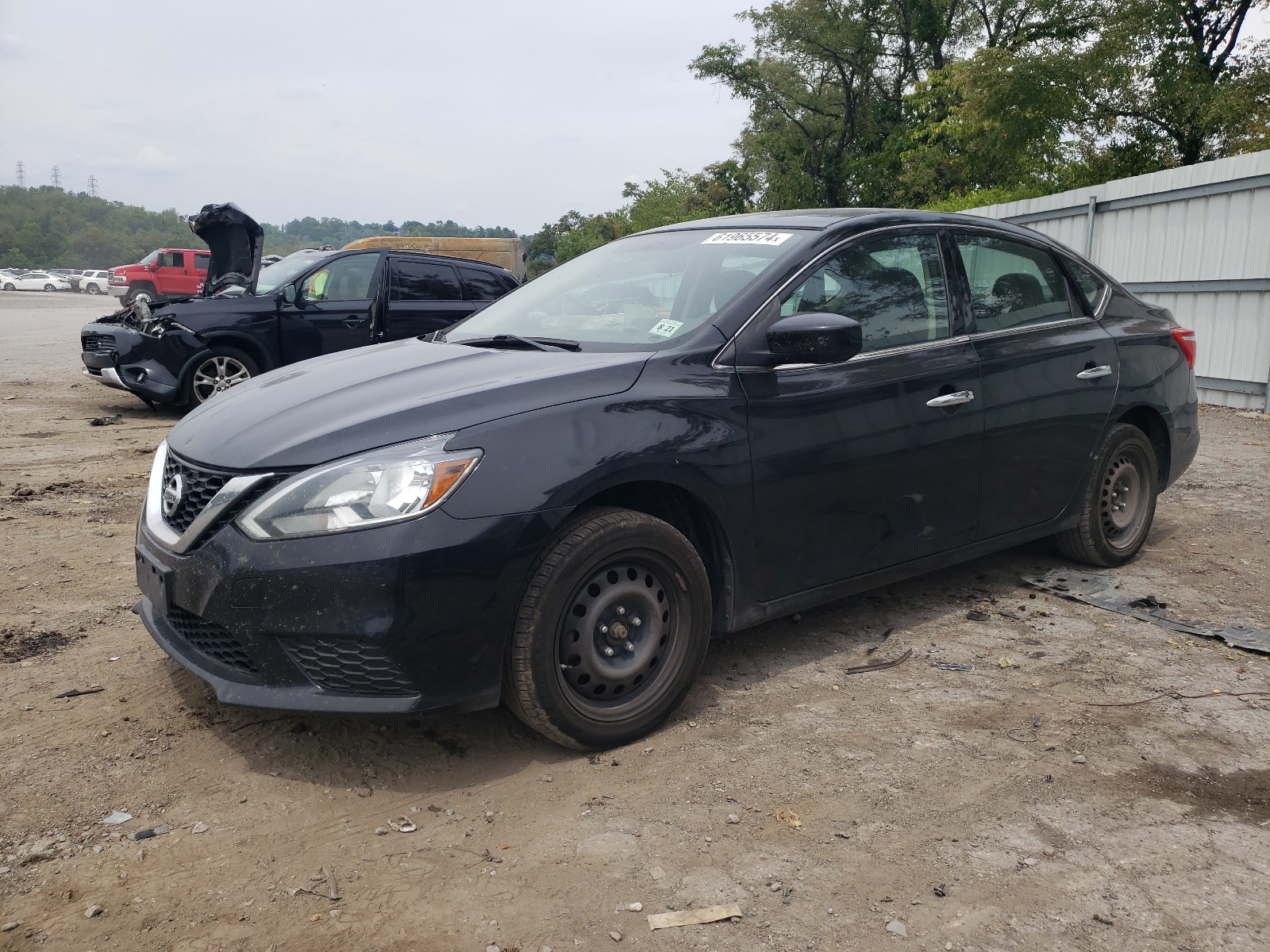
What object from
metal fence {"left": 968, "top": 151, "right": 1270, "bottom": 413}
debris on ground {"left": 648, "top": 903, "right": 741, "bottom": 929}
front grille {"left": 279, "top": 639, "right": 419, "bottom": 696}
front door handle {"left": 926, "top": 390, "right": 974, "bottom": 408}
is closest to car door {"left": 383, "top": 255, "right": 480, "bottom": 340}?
front door handle {"left": 926, "top": 390, "right": 974, "bottom": 408}

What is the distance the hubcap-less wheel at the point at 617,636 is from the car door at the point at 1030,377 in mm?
1693

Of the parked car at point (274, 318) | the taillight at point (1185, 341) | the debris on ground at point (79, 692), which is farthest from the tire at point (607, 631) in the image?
the parked car at point (274, 318)

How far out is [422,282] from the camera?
36.1 ft

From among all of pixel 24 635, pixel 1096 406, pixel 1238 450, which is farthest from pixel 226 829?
pixel 1238 450

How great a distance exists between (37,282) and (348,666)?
70780mm

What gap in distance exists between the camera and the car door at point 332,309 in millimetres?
10531

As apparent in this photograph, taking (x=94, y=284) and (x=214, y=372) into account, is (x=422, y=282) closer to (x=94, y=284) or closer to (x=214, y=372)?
(x=214, y=372)

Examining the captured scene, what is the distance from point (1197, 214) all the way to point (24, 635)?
11.3 meters

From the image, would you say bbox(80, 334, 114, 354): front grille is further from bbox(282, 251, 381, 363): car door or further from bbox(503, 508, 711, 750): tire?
bbox(503, 508, 711, 750): tire

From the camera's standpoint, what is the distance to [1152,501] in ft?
→ 17.4

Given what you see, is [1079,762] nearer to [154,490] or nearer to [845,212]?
[845,212]

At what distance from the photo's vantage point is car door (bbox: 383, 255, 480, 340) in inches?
422

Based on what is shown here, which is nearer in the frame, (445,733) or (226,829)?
(226,829)

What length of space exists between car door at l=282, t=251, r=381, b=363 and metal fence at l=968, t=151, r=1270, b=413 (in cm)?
851
